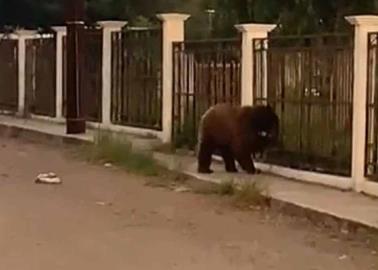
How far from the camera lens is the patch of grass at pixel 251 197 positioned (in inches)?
Answer: 517

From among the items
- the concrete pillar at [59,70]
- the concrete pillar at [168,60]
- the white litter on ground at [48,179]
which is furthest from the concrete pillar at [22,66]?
the white litter on ground at [48,179]

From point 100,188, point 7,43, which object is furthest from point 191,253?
point 7,43

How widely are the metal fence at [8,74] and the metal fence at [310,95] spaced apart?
1119cm

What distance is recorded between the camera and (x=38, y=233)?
1120 centimetres

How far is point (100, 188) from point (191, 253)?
4.78 metres

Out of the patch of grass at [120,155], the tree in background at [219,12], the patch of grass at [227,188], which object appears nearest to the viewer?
the patch of grass at [227,188]

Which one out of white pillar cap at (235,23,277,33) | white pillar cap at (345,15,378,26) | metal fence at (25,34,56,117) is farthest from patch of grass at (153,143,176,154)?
metal fence at (25,34,56,117)

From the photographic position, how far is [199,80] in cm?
1827

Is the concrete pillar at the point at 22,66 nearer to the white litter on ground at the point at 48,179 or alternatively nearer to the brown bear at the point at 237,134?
the white litter on ground at the point at 48,179

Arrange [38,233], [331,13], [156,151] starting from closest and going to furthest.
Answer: [38,233] < [156,151] < [331,13]

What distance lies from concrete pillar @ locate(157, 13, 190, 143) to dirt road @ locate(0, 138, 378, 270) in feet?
13.0

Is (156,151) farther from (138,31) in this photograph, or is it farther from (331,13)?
(331,13)

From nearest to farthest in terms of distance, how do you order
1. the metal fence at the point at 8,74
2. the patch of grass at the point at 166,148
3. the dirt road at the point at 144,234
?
the dirt road at the point at 144,234
the patch of grass at the point at 166,148
the metal fence at the point at 8,74

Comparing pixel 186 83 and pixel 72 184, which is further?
pixel 186 83
